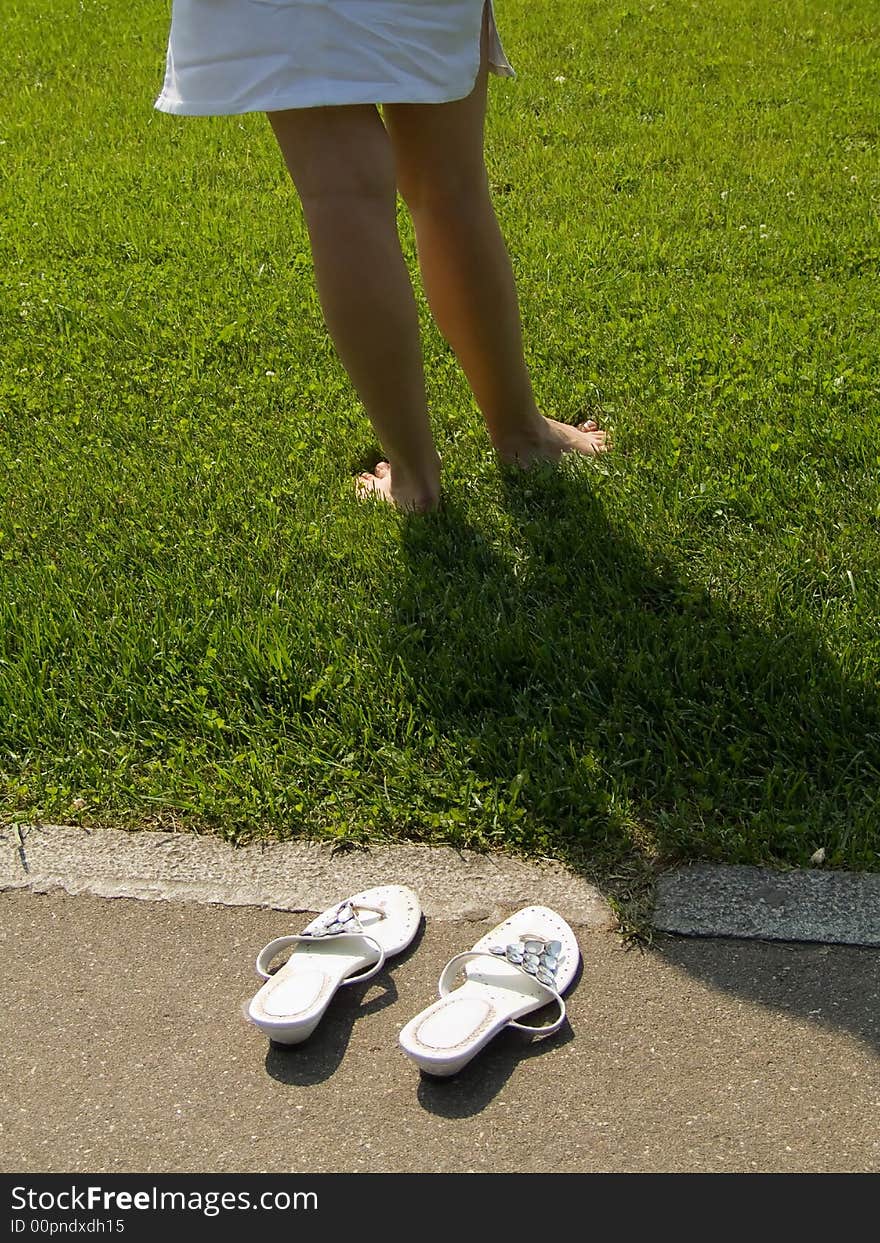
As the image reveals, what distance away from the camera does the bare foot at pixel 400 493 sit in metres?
3.15

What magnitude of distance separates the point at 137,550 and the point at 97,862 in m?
1.02

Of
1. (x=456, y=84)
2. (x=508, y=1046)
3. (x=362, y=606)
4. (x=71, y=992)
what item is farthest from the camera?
(x=362, y=606)

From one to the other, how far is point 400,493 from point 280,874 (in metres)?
1.17

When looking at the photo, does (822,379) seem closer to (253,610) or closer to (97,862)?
(253,610)

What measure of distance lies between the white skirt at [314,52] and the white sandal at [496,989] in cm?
158

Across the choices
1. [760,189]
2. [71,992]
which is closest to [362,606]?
[71,992]

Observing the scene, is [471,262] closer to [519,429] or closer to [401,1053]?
[519,429]

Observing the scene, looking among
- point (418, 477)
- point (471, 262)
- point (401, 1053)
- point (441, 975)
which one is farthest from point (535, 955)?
point (471, 262)

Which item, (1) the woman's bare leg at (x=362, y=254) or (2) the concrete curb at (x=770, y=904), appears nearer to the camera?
(2) the concrete curb at (x=770, y=904)

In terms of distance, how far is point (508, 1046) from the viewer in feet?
6.46

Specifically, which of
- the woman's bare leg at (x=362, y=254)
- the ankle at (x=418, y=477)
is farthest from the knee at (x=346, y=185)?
the ankle at (x=418, y=477)

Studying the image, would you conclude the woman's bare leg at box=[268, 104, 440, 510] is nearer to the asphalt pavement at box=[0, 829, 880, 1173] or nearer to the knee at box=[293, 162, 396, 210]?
the knee at box=[293, 162, 396, 210]

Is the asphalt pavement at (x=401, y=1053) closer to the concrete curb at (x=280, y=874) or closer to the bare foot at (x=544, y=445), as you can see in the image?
the concrete curb at (x=280, y=874)

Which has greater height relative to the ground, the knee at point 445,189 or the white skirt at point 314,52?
the white skirt at point 314,52
